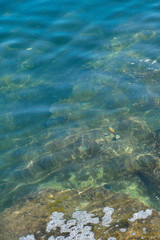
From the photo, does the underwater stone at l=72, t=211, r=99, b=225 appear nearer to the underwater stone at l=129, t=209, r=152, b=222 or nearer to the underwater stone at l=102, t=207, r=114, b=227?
the underwater stone at l=102, t=207, r=114, b=227

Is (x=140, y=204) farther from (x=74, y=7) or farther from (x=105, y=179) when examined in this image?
(x=74, y=7)

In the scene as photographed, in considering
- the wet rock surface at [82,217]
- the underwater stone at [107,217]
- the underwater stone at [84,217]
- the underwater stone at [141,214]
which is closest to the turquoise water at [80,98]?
the wet rock surface at [82,217]

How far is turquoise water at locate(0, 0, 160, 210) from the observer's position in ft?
16.7

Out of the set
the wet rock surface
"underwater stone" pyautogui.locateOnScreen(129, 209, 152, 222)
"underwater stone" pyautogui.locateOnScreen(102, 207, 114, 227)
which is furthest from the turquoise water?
"underwater stone" pyautogui.locateOnScreen(102, 207, 114, 227)

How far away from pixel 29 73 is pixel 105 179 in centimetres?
475

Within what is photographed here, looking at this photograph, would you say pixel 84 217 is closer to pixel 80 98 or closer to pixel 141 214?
pixel 141 214

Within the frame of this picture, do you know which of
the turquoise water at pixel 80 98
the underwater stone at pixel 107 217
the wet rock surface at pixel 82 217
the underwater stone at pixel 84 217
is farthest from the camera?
the turquoise water at pixel 80 98

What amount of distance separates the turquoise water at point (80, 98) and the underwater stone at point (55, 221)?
1.01m

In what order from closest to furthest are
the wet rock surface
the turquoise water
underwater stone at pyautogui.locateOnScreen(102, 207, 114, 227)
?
the wet rock surface → underwater stone at pyautogui.locateOnScreen(102, 207, 114, 227) → the turquoise water

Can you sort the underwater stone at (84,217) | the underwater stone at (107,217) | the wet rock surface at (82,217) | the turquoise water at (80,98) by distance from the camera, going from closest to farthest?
the wet rock surface at (82,217) → the underwater stone at (107,217) → the underwater stone at (84,217) → the turquoise water at (80,98)

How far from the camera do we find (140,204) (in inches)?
156

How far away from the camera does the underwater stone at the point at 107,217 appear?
3513 mm

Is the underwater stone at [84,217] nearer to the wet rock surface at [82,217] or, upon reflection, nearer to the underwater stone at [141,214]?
the wet rock surface at [82,217]

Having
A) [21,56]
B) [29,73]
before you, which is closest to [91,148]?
[29,73]
